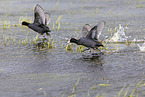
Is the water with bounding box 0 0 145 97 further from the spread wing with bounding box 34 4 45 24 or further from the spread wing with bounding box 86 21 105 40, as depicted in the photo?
the spread wing with bounding box 34 4 45 24

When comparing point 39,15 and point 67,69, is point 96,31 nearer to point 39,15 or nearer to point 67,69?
point 67,69

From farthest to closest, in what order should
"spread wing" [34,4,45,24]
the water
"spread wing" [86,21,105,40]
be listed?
"spread wing" [34,4,45,24]
"spread wing" [86,21,105,40]
the water

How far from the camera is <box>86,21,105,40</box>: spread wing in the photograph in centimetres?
992

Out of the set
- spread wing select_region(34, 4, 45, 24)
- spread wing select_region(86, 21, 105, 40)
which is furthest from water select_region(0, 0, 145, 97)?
spread wing select_region(34, 4, 45, 24)

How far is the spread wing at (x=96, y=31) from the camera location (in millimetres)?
9922

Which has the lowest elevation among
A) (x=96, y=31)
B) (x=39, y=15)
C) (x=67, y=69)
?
(x=67, y=69)

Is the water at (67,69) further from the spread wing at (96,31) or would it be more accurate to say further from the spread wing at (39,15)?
the spread wing at (39,15)

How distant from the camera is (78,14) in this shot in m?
21.0

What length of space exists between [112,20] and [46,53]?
804 cm

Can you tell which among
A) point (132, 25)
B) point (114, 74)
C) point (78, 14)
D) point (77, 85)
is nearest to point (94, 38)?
point (114, 74)

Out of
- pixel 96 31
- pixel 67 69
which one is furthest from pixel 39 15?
pixel 67 69

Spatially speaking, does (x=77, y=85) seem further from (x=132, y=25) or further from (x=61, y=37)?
(x=132, y=25)

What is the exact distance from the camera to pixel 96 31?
33.3 ft

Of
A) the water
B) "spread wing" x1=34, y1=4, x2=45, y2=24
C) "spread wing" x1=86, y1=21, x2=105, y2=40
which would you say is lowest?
the water
